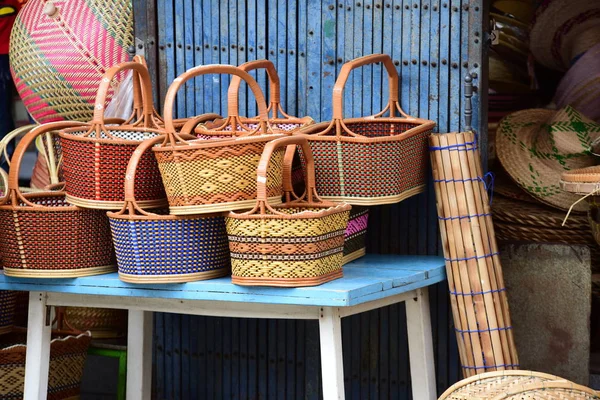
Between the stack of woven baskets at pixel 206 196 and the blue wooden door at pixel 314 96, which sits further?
the blue wooden door at pixel 314 96

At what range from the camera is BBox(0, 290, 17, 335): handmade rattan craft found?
4.18 m

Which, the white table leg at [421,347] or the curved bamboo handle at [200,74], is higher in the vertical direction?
the curved bamboo handle at [200,74]

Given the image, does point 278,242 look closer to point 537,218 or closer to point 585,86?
point 537,218

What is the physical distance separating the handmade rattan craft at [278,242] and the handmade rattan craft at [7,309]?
116 cm

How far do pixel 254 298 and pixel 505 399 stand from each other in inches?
32.9

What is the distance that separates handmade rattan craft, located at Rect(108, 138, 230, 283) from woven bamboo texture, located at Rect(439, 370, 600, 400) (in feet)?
2.97

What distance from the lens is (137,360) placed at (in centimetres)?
425

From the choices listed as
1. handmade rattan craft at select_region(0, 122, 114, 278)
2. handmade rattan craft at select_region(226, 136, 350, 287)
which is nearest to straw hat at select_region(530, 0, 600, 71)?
handmade rattan craft at select_region(226, 136, 350, 287)

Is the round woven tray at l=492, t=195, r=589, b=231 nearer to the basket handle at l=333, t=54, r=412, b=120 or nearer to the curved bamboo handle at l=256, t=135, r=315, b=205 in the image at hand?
the basket handle at l=333, t=54, r=412, b=120

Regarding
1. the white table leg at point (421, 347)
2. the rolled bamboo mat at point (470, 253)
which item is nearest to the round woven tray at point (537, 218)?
the rolled bamboo mat at point (470, 253)

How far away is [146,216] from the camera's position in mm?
3484

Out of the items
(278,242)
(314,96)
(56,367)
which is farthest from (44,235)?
(314,96)

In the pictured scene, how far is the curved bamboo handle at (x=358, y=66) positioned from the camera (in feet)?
12.3

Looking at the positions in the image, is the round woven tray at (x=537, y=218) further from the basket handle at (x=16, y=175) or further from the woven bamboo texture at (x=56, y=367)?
the basket handle at (x=16, y=175)
